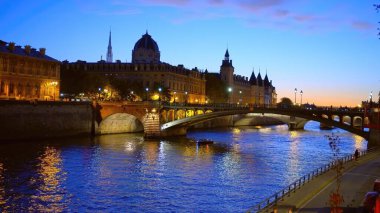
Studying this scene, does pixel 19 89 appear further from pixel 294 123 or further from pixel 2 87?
pixel 294 123

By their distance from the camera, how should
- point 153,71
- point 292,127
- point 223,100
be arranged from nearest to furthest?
point 292,127 < point 153,71 < point 223,100

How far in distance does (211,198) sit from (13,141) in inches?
1477

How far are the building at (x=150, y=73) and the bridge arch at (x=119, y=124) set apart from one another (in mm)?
22689

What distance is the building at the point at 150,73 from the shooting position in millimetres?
123125

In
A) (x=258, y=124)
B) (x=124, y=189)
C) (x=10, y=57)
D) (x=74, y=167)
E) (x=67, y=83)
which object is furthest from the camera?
(x=258, y=124)

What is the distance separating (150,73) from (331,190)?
97.1 m

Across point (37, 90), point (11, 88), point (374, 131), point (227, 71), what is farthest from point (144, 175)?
point (227, 71)

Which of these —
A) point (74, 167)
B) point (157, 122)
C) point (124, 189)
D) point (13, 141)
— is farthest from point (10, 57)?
point (124, 189)

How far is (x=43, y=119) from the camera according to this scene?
7088 centimetres

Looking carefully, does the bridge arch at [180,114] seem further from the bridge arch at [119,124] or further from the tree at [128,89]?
the tree at [128,89]

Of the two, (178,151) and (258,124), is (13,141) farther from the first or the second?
(258,124)

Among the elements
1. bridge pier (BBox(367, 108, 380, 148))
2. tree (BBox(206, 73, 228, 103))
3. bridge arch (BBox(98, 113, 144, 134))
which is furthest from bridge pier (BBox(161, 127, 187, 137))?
tree (BBox(206, 73, 228, 103))

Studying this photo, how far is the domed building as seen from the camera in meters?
144

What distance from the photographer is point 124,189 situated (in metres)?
36.8
